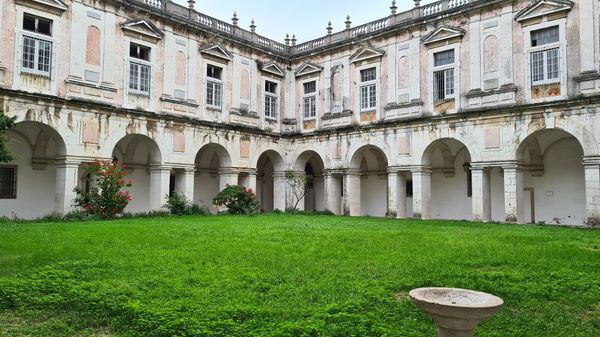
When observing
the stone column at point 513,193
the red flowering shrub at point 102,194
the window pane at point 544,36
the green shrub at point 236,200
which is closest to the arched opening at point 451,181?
the stone column at point 513,193

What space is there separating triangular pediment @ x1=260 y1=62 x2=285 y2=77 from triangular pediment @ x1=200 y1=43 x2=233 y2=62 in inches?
77.4

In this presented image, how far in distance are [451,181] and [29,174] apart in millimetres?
17203

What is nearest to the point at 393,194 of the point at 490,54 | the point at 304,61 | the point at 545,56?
the point at 490,54

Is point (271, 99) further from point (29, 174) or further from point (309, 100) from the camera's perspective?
point (29, 174)

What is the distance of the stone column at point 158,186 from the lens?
17438 millimetres

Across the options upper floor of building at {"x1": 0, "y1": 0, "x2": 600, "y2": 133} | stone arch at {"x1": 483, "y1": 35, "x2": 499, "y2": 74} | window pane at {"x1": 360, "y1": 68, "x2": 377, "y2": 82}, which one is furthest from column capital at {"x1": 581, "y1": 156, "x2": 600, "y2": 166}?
window pane at {"x1": 360, "y1": 68, "x2": 377, "y2": 82}

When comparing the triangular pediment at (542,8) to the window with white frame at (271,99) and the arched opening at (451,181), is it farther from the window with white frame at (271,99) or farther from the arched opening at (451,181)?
the window with white frame at (271,99)

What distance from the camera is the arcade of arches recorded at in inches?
612

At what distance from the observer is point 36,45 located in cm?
1447

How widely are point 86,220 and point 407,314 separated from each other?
12.7m

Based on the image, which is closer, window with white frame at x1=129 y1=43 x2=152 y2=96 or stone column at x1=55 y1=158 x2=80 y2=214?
stone column at x1=55 y1=158 x2=80 y2=214

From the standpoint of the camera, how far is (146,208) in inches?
783

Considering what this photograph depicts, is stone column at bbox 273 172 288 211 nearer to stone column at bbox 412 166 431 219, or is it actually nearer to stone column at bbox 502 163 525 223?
stone column at bbox 412 166 431 219

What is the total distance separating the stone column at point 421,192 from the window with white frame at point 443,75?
295 centimetres
